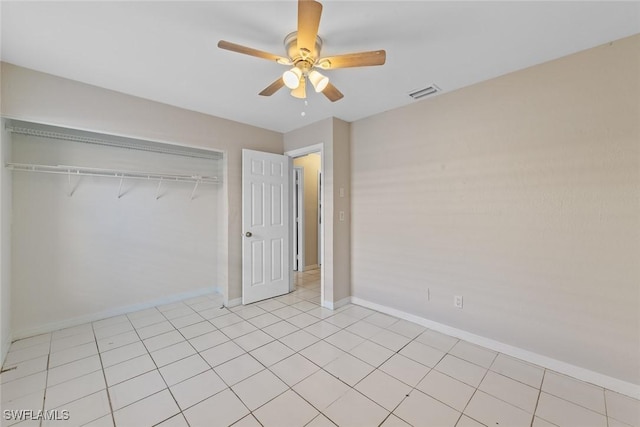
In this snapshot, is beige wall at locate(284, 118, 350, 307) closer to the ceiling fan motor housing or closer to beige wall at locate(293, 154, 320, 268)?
the ceiling fan motor housing

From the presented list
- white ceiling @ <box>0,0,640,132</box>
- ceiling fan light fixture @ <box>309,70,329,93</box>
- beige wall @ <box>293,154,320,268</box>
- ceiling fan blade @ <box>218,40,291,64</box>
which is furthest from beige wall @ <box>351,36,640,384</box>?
beige wall @ <box>293,154,320,268</box>

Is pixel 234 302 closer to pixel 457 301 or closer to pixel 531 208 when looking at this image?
pixel 457 301

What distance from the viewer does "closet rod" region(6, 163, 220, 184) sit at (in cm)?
239

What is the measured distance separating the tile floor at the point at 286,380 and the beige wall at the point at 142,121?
3.88 feet

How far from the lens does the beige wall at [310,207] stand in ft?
17.0

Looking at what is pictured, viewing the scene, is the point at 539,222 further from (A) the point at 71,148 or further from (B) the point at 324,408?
(A) the point at 71,148

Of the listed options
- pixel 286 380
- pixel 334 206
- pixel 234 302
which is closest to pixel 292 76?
pixel 334 206

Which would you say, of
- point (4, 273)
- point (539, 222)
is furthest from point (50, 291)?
point (539, 222)

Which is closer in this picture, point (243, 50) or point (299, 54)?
point (243, 50)

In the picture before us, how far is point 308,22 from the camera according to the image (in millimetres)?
1324

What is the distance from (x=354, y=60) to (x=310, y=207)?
3832mm

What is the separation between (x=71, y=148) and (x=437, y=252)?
4.08 metres

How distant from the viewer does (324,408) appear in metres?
1.64

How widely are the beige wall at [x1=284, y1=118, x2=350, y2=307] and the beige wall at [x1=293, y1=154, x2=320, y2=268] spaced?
1768 mm
